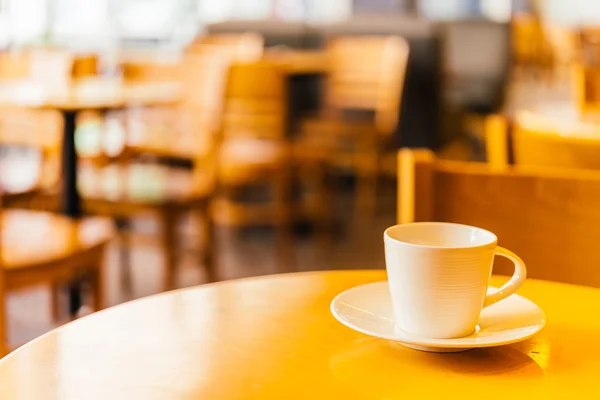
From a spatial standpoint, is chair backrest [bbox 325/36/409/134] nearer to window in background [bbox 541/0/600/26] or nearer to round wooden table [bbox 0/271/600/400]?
round wooden table [bbox 0/271/600/400]

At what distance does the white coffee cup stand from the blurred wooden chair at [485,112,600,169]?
80 centimetres

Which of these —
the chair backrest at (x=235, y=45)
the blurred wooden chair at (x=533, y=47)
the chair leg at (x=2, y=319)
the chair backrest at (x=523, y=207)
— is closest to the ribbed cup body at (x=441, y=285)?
the chair backrest at (x=523, y=207)

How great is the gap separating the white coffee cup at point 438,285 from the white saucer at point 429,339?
0.04ft

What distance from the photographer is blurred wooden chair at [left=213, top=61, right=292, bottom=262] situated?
11.8 feet

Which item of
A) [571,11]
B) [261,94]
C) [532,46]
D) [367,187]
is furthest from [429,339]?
[571,11]

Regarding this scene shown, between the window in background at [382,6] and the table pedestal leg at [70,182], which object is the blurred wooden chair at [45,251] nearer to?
the table pedestal leg at [70,182]

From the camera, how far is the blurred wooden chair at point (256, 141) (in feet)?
11.8

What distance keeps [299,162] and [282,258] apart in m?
0.43

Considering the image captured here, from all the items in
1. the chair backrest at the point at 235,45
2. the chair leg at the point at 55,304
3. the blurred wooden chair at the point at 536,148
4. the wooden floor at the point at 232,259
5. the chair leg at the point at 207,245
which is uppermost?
the chair backrest at the point at 235,45

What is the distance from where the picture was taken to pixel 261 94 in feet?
11.9

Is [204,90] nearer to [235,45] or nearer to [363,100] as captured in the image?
[235,45]

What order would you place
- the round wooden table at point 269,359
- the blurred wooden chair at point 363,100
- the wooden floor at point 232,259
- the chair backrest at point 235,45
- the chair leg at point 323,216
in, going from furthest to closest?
1. the blurred wooden chair at point 363,100
2. the chair backrest at point 235,45
3. the chair leg at point 323,216
4. the wooden floor at point 232,259
5. the round wooden table at point 269,359

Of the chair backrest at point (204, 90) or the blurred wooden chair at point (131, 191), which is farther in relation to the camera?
the chair backrest at point (204, 90)

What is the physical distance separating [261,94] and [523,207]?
8.25 feet
